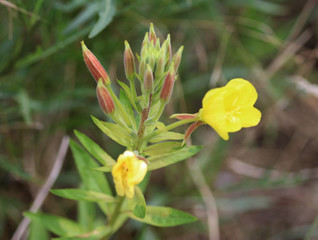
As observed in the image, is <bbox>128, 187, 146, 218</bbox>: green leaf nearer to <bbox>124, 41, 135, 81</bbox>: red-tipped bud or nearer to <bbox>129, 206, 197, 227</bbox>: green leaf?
<bbox>129, 206, 197, 227</bbox>: green leaf

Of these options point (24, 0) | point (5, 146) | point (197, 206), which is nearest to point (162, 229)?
point (197, 206)

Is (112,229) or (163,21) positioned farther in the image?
(163,21)

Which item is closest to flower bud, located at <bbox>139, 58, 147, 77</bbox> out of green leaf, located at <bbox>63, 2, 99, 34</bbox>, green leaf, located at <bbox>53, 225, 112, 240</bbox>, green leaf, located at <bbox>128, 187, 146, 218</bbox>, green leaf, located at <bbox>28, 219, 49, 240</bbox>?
green leaf, located at <bbox>128, 187, 146, 218</bbox>

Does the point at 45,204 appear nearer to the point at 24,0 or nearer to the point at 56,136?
the point at 56,136

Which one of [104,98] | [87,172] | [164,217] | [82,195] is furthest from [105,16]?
[164,217]

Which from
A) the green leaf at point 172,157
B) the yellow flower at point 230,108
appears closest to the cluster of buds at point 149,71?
the yellow flower at point 230,108

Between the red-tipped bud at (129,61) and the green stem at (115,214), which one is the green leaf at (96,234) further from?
the red-tipped bud at (129,61)

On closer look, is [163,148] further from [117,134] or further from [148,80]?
[148,80]
